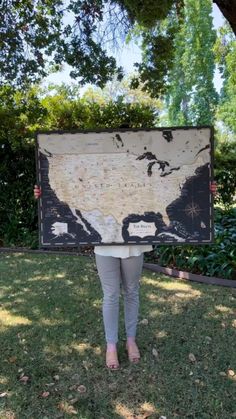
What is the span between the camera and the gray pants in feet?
10.1

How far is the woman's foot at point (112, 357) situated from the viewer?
3232mm

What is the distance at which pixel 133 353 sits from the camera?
332 cm

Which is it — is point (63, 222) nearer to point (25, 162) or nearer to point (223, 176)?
point (25, 162)

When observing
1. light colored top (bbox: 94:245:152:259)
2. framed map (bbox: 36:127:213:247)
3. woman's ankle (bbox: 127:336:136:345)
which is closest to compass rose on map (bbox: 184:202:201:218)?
framed map (bbox: 36:127:213:247)

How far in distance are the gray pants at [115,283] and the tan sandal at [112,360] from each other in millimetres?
96

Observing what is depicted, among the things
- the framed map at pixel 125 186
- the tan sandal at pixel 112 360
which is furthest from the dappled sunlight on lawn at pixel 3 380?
the framed map at pixel 125 186

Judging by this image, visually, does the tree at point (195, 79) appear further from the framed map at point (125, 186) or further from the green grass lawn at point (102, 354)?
the framed map at point (125, 186)

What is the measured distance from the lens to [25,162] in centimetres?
789

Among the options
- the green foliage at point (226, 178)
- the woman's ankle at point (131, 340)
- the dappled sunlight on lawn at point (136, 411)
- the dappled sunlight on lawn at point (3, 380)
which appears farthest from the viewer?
the green foliage at point (226, 178)

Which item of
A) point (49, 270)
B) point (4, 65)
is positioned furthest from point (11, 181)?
point (49, 270)

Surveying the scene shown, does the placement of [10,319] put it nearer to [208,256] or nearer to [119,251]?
[119,251]

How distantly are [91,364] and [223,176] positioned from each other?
5.66m

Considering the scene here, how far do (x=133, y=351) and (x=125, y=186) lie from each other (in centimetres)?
131

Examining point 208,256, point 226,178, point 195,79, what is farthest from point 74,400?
point 195,79
